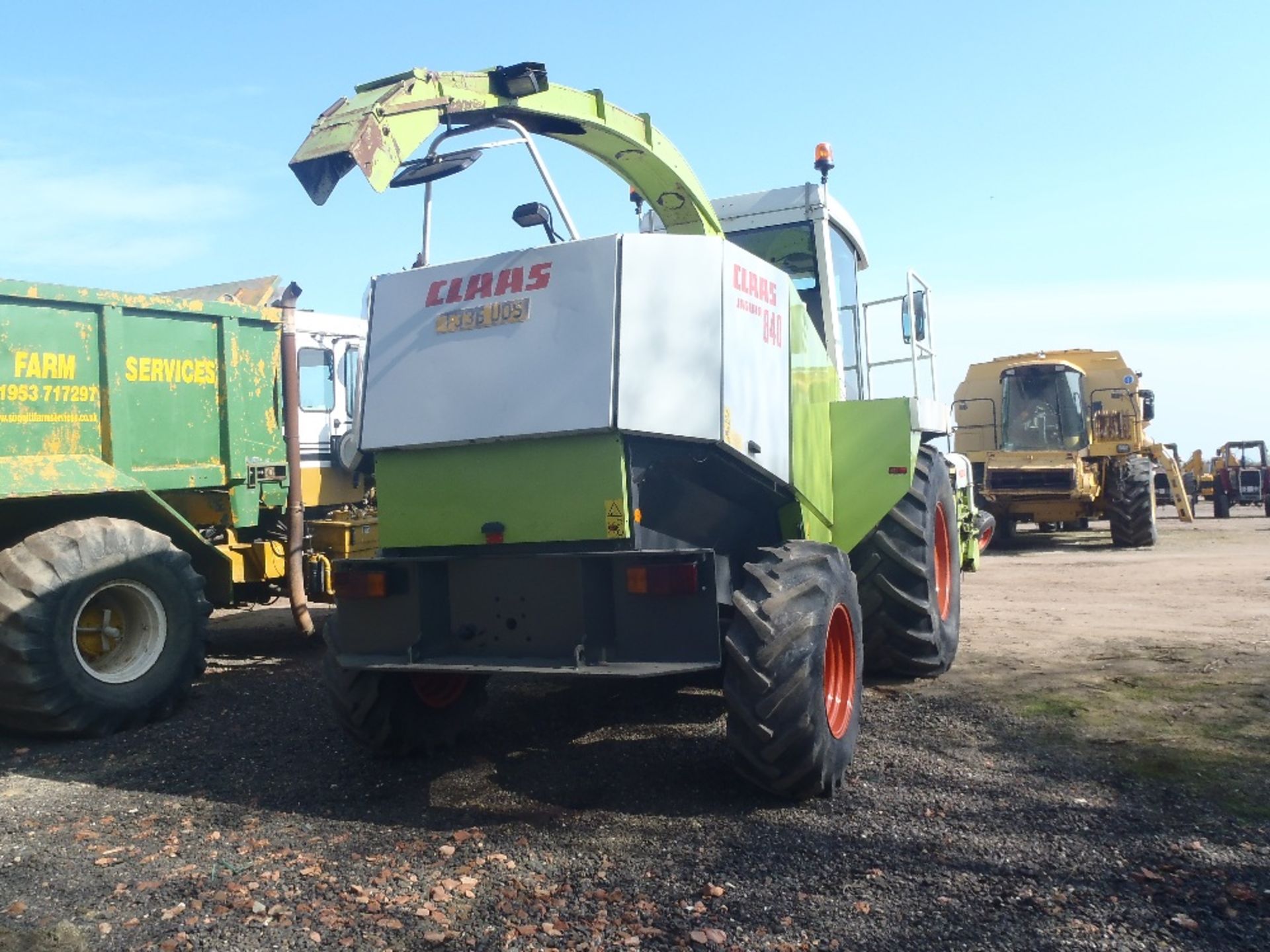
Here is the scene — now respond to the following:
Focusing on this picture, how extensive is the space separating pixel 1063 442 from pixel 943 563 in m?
11.5

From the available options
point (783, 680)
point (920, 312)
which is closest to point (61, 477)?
point (783, 680)

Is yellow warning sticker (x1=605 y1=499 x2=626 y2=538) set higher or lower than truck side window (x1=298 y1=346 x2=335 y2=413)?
lower

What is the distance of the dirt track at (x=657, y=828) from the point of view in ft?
10.9

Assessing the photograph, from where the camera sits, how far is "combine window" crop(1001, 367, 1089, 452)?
17953 mm

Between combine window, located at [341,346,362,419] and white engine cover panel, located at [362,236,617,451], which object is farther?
combine window, located at [341,346,362,419]

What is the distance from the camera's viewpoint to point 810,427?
18.3 ft

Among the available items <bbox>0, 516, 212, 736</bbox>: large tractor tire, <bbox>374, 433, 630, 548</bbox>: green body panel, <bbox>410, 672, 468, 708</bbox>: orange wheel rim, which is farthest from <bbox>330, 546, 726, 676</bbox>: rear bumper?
<bbox>0, 516, 212, 736</bbox>: large tractor tire

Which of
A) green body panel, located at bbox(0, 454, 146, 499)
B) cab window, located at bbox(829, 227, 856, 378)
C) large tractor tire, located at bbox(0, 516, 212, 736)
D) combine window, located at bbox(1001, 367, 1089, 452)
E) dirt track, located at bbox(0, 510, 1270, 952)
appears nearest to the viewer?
dirt track, located at bbox(0, 510, 1270, 952)

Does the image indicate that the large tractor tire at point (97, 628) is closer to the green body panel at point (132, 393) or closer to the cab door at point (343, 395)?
the green body panel at point (132, 393)

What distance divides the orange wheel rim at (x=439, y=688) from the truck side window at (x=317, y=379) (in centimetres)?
499

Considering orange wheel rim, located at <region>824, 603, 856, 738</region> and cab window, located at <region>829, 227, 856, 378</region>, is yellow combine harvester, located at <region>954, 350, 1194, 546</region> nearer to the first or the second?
cab window, located at <region>829, 227, 856, 378</region>

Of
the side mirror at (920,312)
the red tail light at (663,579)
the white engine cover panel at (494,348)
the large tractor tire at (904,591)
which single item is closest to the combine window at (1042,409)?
the side mirror at (920,312)

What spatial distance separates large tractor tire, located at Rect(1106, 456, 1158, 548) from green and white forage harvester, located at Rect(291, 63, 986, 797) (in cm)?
1266

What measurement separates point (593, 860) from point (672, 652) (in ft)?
2.82
